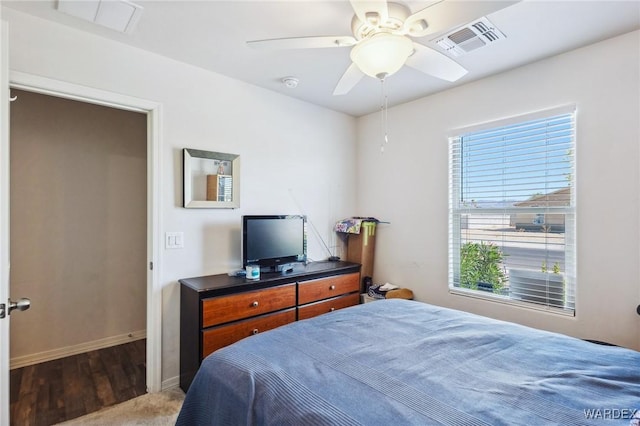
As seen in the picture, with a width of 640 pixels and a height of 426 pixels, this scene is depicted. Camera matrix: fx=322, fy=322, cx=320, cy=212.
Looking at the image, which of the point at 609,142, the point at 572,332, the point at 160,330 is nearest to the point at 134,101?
the point at 160,330

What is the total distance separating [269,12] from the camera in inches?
76.1

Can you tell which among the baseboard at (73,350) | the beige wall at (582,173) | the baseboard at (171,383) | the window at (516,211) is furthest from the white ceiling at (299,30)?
the baseboard at (73,350)

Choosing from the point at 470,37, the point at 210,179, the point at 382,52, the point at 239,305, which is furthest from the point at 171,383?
the point at 470,37

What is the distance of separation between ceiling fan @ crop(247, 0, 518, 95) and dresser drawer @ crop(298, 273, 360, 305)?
192 cm

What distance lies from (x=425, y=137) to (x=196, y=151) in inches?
87.6

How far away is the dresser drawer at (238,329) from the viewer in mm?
2309

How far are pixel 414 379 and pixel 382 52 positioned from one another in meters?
1.45

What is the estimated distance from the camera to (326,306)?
3.09 m

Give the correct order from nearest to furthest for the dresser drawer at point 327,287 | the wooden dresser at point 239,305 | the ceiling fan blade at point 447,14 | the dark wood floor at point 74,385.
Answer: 1. the ceiling fan blade at point 447,14
2. the dark wood floor at point 74,385
3. the wooden dresser at point 239,305
4. the dresser drawer at point 327,287

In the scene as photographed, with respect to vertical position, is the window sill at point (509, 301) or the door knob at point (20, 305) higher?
the door knob at point (20, 305)

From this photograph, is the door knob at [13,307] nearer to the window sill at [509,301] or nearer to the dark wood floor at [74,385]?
the dark wood floor at [74,385]

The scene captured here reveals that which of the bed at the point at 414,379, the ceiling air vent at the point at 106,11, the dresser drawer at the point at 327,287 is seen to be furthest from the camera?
the dresser drawer at the point at 327,287

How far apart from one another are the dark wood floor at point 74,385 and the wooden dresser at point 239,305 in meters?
0.53

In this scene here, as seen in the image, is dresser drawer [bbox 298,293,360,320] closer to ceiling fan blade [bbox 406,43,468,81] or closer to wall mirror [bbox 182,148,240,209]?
wall mirror [bbox 182,148,240,209]
